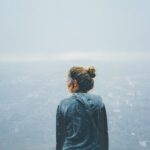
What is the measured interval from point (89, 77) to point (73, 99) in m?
0.65

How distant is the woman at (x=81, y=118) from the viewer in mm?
8094

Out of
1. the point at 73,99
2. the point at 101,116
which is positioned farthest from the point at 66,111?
the point at 101,116

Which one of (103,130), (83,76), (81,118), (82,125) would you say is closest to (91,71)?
(83,76)

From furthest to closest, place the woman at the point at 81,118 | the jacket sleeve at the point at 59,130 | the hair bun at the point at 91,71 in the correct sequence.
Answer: the hair bun at the point at 91,71 < the jacket sleeve at the point at 59,130 < the woman at the point at 81,118

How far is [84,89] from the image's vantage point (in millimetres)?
8477

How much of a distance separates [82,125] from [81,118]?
162 mm

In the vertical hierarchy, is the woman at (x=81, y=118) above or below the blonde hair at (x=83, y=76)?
below

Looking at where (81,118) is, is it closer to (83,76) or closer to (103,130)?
(103,130)

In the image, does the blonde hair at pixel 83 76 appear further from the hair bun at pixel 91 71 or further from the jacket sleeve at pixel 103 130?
the jacket sleeve at pixel 103 130

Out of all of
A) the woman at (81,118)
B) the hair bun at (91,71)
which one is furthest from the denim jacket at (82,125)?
the hair bun at (91,71)

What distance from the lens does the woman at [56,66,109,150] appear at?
26.6 feet

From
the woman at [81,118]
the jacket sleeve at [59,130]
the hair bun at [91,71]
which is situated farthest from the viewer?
the hair bun at [91,71]

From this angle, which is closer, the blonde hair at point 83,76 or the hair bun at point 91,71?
the blonde hair at point 83,76

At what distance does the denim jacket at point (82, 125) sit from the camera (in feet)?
26.6
